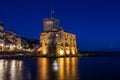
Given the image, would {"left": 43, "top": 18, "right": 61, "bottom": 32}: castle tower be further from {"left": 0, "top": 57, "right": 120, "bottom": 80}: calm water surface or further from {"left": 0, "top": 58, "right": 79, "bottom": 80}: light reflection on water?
{"left": 0, "top": 58, "right": 79, "bottom": 80}: light reflection on water

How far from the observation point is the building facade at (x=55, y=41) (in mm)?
155625

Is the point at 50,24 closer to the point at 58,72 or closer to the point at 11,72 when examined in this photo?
the point at 58,72

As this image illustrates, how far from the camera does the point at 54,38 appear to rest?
157875mm

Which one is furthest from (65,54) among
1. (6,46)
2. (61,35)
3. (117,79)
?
(117,79)

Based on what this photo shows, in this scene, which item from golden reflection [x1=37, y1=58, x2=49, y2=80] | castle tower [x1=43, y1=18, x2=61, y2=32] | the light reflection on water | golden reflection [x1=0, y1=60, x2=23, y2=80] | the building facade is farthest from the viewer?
castle tower [x1=43, y1=18, x2=61, y2=32]

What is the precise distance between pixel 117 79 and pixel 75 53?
5041 inches

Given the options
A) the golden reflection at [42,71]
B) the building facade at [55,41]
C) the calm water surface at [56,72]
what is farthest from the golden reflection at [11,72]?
the building facade at [55,41]

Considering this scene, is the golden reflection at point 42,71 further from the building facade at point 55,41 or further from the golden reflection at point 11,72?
the building facade at point 55,41

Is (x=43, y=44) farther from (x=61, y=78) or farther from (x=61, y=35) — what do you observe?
(x=61, y=78)

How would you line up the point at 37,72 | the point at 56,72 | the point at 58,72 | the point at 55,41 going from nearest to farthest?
the point at 58,72, the point at 56,72, the point at 37,72, the point at 55,41

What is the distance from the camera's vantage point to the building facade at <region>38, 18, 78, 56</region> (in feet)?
511

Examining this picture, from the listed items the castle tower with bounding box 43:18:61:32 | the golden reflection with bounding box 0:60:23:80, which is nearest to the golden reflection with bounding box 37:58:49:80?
the golden reflection with bounding box 0:60:23:80

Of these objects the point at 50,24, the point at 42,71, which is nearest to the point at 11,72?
the point at 42,71

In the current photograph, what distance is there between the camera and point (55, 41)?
15788 cm
